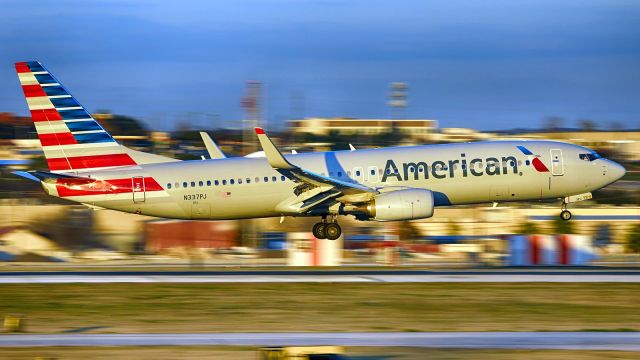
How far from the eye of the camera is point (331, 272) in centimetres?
3453

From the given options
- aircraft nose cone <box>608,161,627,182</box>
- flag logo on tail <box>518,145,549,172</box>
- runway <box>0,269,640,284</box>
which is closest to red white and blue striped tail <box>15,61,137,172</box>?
runway <box>0,269,640,284</box>

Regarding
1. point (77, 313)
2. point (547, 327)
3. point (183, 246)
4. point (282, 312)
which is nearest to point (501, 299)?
point (547, 327)

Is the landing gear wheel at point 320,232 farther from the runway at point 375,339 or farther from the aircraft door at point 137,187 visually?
the runway at point 375,339

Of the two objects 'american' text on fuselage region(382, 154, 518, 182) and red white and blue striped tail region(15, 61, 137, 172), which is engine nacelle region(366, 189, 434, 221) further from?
red white and blue striped tail region(15, 61, 137, 172)

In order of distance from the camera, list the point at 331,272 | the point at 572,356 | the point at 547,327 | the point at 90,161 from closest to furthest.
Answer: the point at 572,356 < the point at 547,327 < the point at 331,272 < the point at 90,161

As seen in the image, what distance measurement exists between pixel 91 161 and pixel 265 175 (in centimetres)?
707

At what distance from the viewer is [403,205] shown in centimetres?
3731

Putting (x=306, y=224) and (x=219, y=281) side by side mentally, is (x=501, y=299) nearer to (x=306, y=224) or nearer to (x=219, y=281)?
(x=219, y=281)

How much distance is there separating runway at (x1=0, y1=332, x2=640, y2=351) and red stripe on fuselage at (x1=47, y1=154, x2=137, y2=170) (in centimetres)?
1824

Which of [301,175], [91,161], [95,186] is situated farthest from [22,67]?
[301,175]

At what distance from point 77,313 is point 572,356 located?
1276 cm

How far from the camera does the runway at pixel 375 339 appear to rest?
1984cm

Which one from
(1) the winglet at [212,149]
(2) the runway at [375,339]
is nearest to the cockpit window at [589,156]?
(1) the winglet at [212,149]

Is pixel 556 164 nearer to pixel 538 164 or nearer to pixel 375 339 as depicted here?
pixel 538 164
